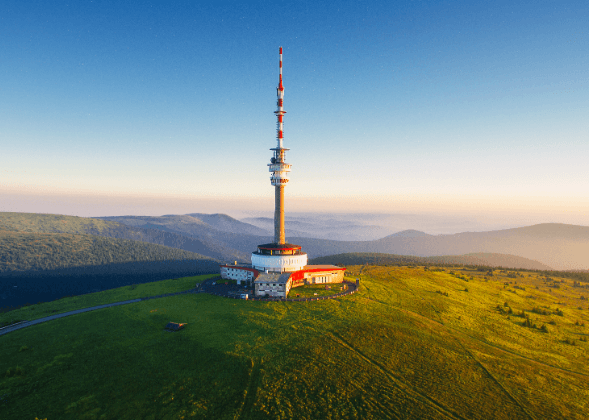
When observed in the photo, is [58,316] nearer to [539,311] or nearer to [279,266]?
[279,266]

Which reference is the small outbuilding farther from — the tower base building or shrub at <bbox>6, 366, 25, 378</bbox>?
the tower base building

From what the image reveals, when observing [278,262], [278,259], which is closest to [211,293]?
[278,262]

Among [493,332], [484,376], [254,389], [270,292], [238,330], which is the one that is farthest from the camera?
[270,292]

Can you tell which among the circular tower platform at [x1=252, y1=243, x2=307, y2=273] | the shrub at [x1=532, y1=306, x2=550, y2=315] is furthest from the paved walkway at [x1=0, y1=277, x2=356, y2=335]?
the shrub at [x1=532, y1=306, x2=550, y2=315]

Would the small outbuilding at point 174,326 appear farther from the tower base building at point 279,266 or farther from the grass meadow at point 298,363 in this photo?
the tower base building at point 279,266

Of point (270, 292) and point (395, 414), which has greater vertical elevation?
point (270, 292)

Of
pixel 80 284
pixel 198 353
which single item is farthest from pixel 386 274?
pixel 80 284

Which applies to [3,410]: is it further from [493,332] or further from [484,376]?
[493,332]
